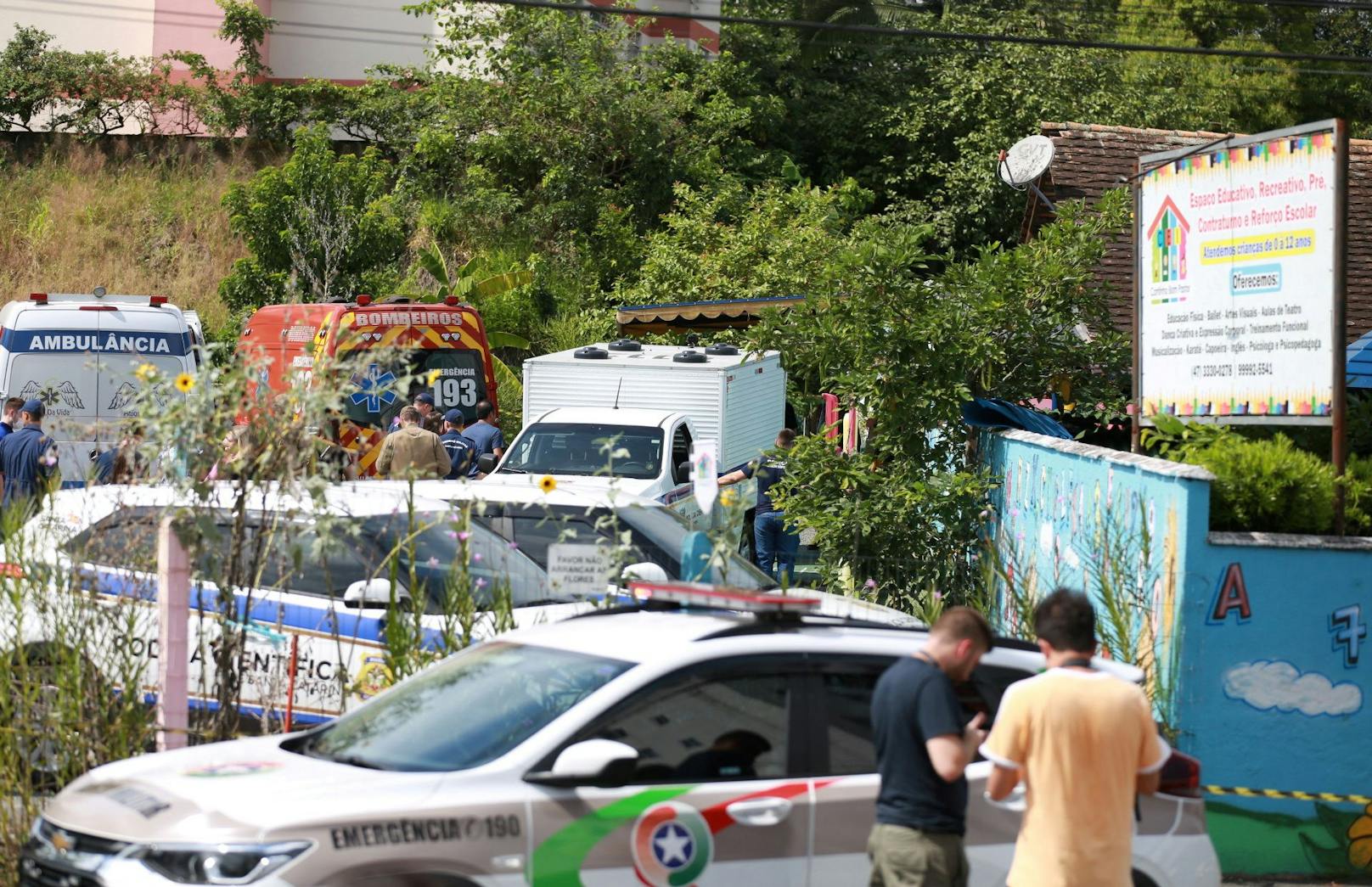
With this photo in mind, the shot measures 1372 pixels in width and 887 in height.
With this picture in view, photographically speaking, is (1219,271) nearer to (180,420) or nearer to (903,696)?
(903,696)

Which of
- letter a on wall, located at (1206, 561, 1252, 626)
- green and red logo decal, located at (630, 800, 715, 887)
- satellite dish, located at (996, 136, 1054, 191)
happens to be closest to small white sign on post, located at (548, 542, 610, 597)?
green and red logo decal, located at (630, 800, 715, 887)

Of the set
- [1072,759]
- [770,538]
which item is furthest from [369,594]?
[770,538]

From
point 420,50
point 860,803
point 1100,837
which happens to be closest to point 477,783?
point 860,803

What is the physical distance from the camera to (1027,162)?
1966 centimetres

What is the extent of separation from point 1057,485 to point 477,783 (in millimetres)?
6315

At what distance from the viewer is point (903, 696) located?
4762mm

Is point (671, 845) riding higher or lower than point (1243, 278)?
lower

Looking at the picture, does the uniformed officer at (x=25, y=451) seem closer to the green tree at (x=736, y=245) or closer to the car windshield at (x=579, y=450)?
the car windshield at (x=579, y=450)

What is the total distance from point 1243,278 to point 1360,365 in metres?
7.16

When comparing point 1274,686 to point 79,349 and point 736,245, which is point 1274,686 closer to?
point 79,349

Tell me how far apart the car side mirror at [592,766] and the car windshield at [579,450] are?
1054 centimetres

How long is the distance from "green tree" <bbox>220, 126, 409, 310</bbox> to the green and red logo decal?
2375 centimetres

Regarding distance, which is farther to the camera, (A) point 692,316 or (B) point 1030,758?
(A) point 692,316

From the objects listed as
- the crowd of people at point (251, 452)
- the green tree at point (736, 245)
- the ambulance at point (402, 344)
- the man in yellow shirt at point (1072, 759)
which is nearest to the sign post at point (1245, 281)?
the man in yellow shirt at point (1072, 759)
